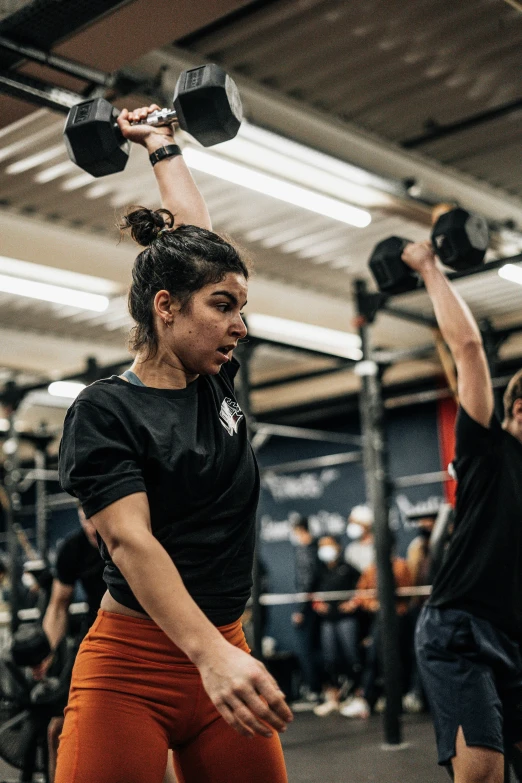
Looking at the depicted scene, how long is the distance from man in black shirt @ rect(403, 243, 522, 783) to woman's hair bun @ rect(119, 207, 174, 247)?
3.23ft

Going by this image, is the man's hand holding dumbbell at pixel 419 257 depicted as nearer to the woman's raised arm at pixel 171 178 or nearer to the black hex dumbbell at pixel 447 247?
the black hex dumbbell at pixel 447 247

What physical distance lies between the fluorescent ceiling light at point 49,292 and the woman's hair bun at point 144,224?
4689 mm

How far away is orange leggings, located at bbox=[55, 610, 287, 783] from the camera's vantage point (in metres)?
1.39

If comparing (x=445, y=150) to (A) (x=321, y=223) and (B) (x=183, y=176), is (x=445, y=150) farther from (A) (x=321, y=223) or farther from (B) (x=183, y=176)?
(B) (x=183, y=176)

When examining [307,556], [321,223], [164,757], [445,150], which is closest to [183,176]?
[164,757]

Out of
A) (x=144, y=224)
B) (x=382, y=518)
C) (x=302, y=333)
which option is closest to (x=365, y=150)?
(x=382, y=518)

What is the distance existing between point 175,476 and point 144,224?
0.53 metres

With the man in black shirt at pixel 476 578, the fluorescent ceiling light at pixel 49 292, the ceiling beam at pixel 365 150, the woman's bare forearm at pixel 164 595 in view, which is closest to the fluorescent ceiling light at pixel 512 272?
the ceiling beam at pixel 365 150

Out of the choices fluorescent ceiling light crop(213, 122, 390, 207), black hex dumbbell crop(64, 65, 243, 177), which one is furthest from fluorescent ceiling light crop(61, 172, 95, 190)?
black hex dumbbell crop(64, 65, 243, 177)

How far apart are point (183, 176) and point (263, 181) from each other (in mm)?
2979

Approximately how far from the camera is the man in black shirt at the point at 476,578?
2314 mm

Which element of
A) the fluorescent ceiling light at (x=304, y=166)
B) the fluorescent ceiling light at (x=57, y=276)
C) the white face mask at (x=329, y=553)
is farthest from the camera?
the white face mask at (x=329, y=553)

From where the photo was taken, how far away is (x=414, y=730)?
20.5 ft

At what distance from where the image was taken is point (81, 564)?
3.72 meters
